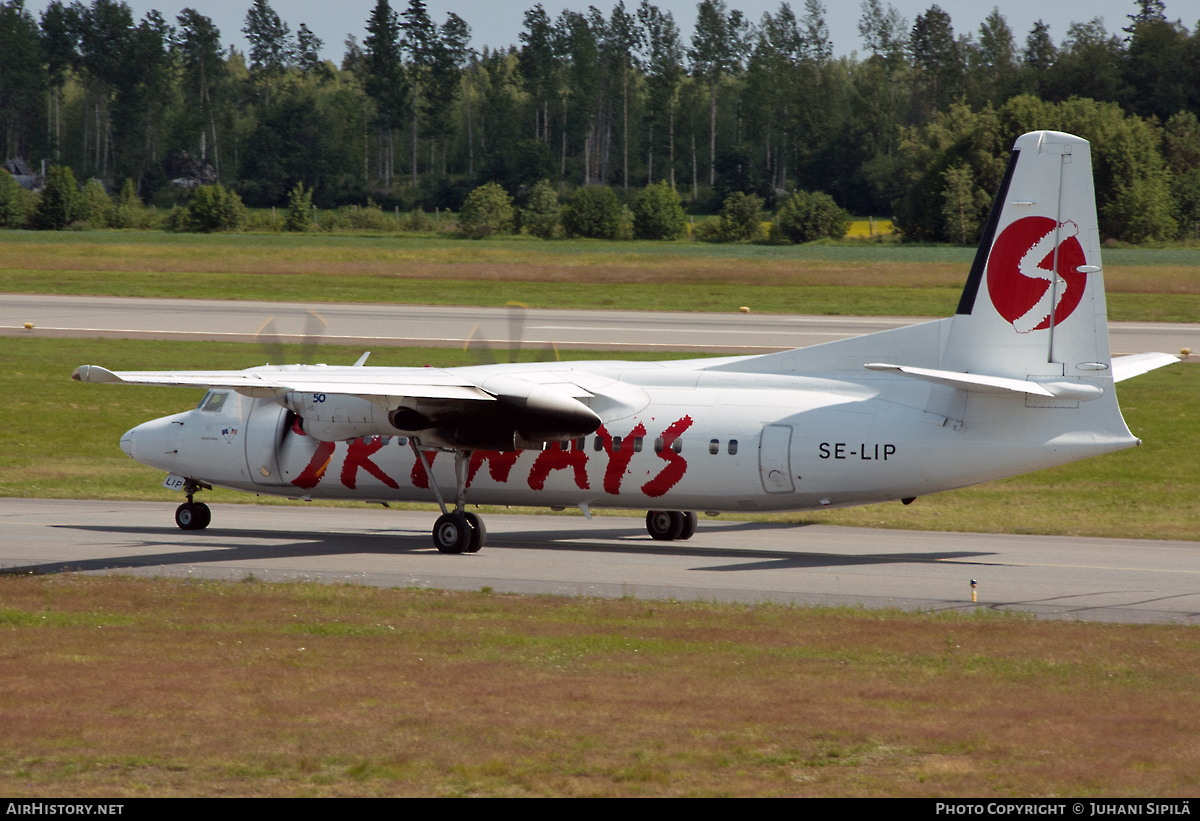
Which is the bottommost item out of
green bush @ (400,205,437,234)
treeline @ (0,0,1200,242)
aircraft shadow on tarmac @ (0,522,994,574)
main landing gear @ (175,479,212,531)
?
aircraft shadow on tarmac @ (0,522,994,574)

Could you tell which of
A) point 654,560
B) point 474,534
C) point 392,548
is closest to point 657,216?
point 392,548

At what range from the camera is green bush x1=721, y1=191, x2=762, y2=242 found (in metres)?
110

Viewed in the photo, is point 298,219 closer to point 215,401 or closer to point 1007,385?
point 215,401

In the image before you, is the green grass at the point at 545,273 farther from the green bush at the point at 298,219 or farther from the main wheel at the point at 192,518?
the main wheel at the point at 192,518

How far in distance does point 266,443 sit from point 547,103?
145839 mm

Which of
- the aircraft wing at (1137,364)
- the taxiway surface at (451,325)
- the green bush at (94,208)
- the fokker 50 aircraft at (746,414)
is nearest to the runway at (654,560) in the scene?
the fokker 50 aircraft at (746,414)

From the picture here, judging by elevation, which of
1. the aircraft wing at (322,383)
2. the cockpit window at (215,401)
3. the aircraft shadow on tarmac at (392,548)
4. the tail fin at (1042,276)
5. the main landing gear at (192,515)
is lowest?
the aircraft shadow on tarmac at (392,548)

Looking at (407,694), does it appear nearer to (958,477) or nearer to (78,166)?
(958,477)

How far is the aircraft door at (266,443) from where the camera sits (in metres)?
24.1

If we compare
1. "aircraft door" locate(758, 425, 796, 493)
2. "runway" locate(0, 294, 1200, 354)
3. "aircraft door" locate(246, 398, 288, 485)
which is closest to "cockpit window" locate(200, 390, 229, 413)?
"aircraft door" locate(246, 398, 288, 485)

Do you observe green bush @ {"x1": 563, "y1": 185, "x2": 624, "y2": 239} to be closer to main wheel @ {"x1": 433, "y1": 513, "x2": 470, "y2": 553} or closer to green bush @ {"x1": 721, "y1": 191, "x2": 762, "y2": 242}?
green bush @ {"x1": 721, "y1": 191, "x2": 762, "y2": 242}

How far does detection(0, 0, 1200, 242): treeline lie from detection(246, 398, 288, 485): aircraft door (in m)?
110

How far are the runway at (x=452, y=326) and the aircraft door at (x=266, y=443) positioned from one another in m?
23.5

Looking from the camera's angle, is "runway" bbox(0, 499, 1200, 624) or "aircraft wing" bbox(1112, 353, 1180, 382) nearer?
"runway" bbox(0, 499, 1200, 624)
